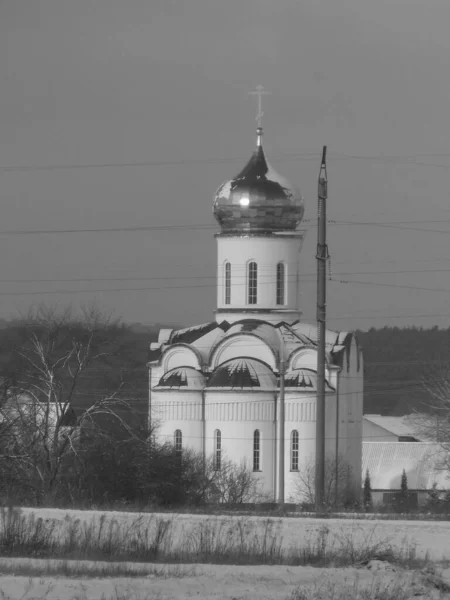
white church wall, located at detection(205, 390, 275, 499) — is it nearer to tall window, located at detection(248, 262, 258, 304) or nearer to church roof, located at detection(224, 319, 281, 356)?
church roof, located at detection(224, 319, 281, 356)

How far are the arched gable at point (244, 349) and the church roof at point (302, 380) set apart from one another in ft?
3.10

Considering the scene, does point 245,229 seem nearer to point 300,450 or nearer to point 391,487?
point 300,450

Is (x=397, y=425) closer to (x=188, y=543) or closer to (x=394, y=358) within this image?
(x=394, y=358)

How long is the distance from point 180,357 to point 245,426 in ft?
9.34

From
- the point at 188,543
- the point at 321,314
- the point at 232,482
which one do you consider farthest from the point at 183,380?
the point at 188,543

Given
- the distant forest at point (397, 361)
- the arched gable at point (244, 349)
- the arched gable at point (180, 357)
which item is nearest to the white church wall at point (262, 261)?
the arched gable at point (244, 349)

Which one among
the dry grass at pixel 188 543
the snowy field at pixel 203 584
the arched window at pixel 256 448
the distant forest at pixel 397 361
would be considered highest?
the distant forest at pixel 397 361

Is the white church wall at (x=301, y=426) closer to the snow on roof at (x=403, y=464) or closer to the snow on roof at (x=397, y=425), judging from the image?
the snow on roof at (x=403, y=464)

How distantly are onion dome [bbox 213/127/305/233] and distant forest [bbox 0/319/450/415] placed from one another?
79.8 ft

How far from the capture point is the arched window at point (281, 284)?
120 ft

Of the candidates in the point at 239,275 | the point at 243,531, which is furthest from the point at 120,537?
the point at 239,275

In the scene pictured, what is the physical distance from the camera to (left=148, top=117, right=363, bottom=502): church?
34062mm

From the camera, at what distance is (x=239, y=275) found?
36.7 metres

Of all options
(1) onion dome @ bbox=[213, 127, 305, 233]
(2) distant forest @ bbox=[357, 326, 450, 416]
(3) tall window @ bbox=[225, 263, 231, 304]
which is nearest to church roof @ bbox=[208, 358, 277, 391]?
(3) tall window @ bbox=[225, 263, 231, 304]
